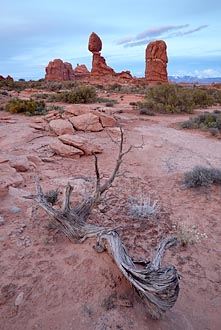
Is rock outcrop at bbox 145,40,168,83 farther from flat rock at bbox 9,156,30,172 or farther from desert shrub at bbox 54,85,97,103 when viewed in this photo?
flat rock at bbox 9,156,30,172

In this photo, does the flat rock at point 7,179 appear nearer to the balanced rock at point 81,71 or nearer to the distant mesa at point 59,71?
the distant mesa at point 59,71

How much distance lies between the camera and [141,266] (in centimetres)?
294

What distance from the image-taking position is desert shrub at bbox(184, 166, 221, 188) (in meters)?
5.46

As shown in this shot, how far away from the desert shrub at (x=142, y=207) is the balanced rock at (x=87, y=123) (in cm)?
542

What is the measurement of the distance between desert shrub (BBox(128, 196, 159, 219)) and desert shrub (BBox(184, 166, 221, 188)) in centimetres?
102

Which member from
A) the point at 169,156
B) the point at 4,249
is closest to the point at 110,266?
the point at 4,249

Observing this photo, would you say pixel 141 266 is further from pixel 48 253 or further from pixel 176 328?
pixel 48 253

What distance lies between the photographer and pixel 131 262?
2.74 m

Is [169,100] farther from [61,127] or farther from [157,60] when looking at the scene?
[157,60]

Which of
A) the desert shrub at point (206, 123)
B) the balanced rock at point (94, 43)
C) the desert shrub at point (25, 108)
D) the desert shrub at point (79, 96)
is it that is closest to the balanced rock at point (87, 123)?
the desert shrub at point (206, 123)

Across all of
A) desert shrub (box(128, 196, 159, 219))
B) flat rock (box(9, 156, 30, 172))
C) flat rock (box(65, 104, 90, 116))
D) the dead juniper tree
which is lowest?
desert shrub (box(128, 196, 159, 219))

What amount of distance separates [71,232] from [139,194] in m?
2.15

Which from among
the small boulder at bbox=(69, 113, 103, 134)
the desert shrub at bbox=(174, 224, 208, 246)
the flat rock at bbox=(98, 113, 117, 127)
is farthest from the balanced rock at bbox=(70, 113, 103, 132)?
the desert shrub at bbox=(174, 224, 208, 246)

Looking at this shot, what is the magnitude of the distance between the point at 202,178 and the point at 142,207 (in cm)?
162
